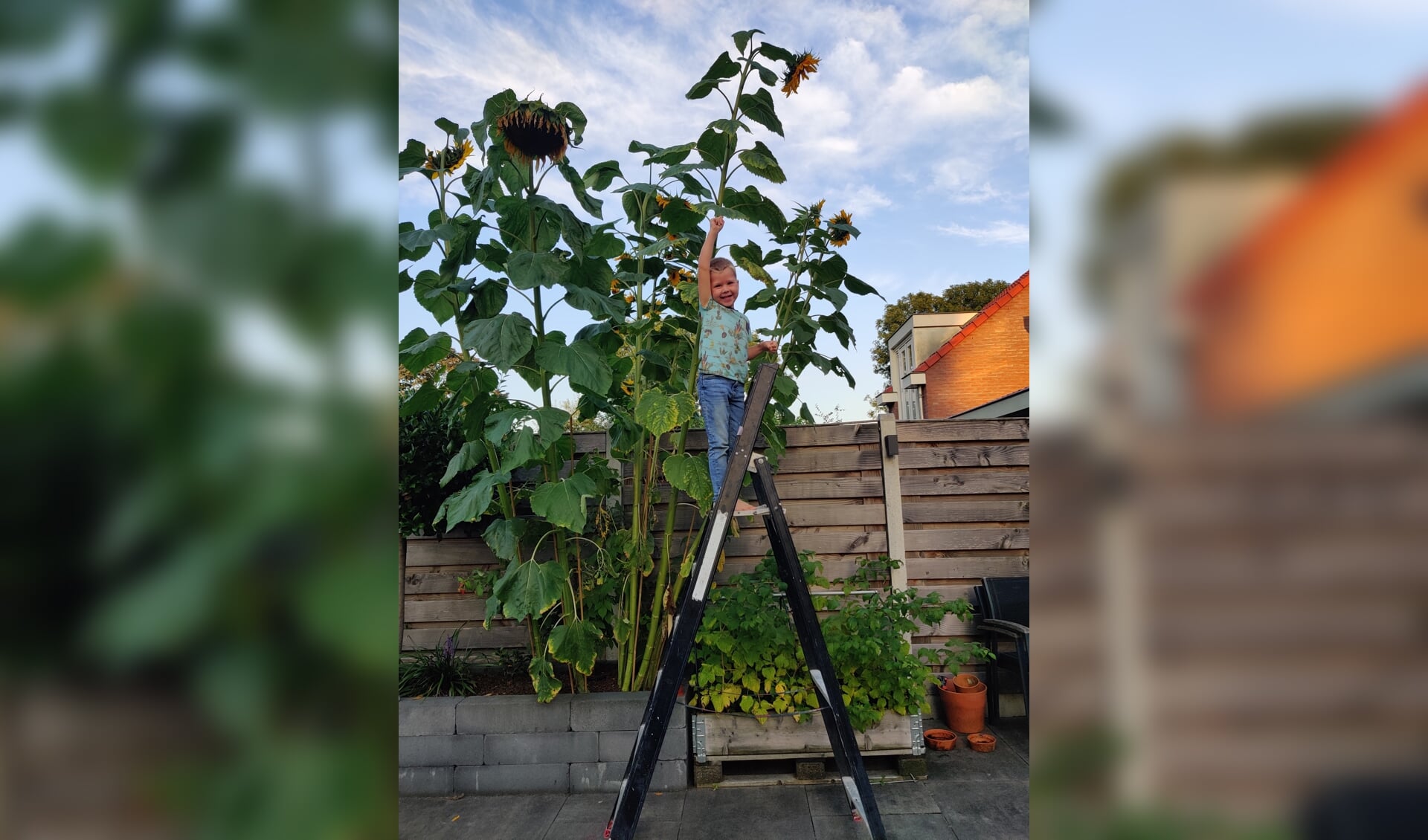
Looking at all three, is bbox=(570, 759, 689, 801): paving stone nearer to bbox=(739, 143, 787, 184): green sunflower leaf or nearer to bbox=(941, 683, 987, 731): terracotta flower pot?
bbox=(941, 683, 987, 731): terracotta flower pot

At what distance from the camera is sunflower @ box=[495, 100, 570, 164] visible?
8.58ft

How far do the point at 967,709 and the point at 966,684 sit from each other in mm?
113

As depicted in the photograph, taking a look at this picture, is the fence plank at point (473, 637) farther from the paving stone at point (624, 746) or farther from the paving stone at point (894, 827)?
the paving stone at point (894, 827)

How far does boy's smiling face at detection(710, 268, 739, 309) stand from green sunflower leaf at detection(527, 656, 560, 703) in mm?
1608

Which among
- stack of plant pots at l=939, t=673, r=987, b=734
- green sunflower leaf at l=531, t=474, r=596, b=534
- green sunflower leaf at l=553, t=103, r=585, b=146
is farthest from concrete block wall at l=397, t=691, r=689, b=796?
green sunflower leaf at l=553, t=103, r=585, b=146

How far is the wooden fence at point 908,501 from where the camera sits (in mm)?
3555

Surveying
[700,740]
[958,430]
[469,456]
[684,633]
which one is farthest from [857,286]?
[700,740]

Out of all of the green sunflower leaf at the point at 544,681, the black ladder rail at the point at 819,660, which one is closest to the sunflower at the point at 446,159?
the black ladder rail at the point at 819,660

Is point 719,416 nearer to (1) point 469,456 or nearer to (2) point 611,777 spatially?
(1) point 469,456

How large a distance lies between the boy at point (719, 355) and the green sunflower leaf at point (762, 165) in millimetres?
303
